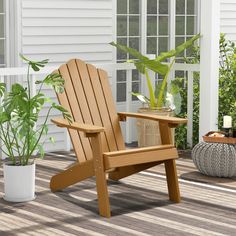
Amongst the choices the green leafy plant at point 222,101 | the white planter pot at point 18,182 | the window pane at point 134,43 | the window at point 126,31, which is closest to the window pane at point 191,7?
the window at point 126,31

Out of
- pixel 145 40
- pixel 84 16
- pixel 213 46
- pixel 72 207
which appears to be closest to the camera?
pixel 72 207

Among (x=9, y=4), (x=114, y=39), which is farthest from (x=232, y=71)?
(x=9, y=4)

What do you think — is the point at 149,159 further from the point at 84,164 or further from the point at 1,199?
the point at 1,199

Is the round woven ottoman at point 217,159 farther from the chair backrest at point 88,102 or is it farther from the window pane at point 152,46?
the window pane at point 152,46

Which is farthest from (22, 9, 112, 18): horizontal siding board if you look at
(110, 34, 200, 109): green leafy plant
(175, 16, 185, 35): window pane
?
(175, 16, 185, 35): window pane

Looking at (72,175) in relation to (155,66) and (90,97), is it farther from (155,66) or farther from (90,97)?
(155,66)

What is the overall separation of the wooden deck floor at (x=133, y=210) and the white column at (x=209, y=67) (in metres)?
0.96

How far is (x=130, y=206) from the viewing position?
5559 mm

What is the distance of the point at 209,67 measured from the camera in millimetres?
7449

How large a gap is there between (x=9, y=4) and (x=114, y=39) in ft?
4.57

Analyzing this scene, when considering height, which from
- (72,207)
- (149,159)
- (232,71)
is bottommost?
(72,207)

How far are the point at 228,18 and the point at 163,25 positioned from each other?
1.40 meters

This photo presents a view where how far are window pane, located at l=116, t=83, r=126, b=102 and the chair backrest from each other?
2.33 meters

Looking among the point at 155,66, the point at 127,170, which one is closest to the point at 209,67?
the point at 155,66
